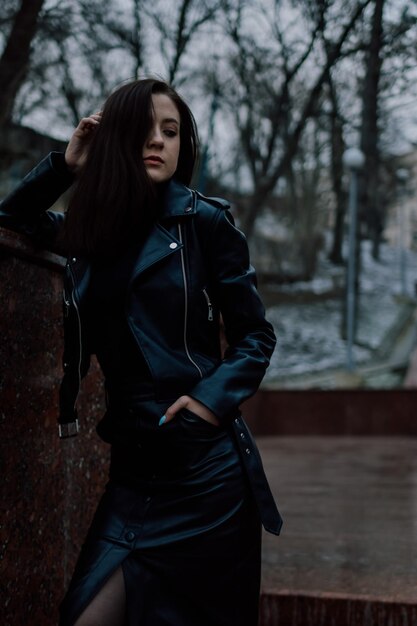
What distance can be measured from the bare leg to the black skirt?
0.04ft

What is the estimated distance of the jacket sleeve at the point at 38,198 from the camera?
8.50 feet

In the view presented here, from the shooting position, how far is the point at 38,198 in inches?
104

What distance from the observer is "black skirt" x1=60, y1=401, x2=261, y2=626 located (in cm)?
209

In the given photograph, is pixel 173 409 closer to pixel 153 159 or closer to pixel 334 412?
pixel 153 159

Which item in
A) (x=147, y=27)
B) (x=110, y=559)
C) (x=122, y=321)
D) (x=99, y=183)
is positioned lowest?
(x=110, y=559)

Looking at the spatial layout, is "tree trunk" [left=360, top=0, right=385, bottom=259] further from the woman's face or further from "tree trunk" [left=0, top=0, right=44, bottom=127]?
the woman's face

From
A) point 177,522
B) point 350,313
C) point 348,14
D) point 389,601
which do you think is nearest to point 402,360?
point 350,313

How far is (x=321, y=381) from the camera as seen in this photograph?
21.1m

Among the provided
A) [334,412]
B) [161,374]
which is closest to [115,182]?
[161,374]

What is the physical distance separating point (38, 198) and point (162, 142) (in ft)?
1.60

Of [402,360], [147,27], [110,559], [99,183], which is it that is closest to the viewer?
[110,559]

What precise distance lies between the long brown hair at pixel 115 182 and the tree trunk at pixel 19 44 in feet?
27.2

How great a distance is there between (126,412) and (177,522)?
0.28 metres

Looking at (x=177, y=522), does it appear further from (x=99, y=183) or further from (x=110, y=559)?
(x=99, y=183)
